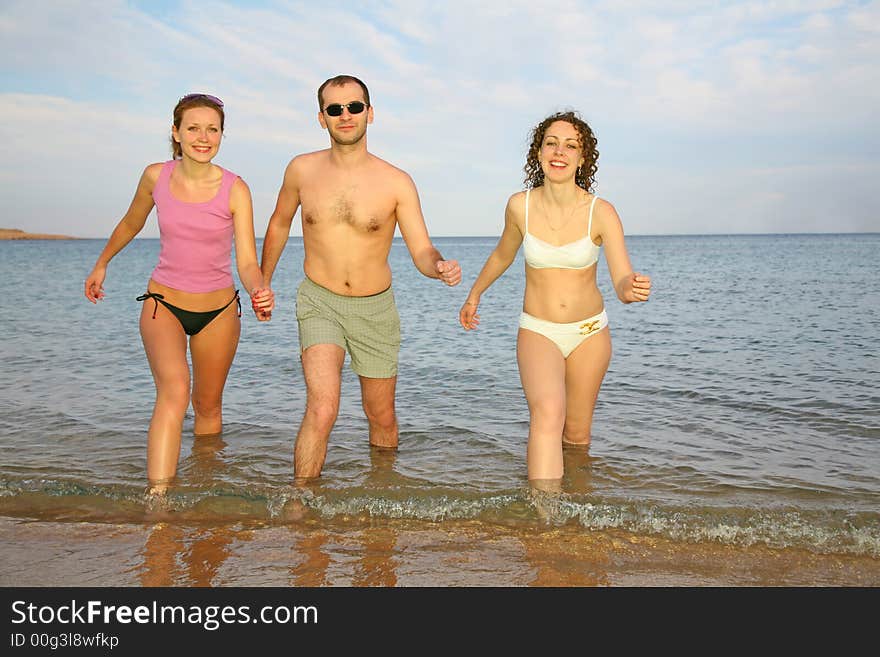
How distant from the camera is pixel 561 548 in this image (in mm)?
4719

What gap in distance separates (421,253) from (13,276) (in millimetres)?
37248

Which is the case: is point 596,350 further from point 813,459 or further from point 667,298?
point 667,298

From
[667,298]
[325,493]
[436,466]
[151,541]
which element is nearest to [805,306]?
[667,298]

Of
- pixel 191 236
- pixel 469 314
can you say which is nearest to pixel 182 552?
pixel 191 236

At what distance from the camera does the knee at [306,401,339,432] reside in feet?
18.6

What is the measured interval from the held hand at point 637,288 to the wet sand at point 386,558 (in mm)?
1405

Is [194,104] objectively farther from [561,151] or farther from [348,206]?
[561,151]

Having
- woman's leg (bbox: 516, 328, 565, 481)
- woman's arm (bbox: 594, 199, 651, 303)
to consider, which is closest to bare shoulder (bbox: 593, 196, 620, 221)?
woman's arm (bbox: 594, 199, 651, 303)

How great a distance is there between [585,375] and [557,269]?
0.84 m

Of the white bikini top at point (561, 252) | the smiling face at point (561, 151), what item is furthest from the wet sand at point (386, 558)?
the smiling face at point (561, 151)

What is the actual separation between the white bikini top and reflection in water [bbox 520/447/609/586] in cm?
145

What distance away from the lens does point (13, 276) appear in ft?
124

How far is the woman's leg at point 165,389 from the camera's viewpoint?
18.1ft

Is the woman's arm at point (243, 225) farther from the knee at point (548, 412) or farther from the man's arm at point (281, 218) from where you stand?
the knee at point (548, 412)
